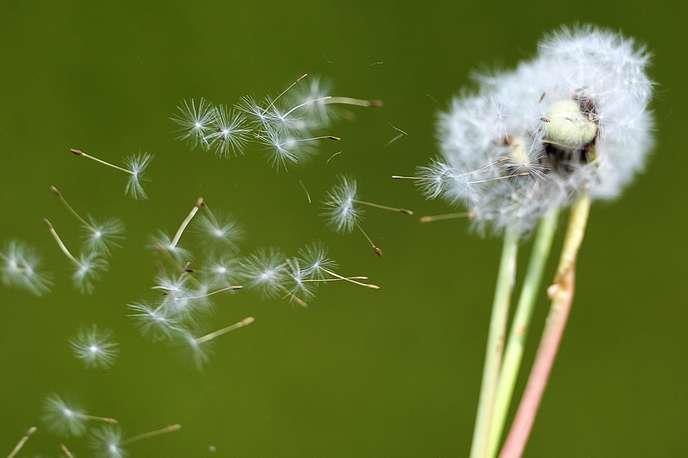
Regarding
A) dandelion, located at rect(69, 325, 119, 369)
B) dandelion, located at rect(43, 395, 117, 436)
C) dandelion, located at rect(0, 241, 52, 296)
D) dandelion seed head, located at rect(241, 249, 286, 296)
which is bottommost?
dandelion, located at rect(43, 395, 117, 436)

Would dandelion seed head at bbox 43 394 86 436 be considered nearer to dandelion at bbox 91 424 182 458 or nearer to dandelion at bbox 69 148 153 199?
dandelion at bbox 91 424 182 458

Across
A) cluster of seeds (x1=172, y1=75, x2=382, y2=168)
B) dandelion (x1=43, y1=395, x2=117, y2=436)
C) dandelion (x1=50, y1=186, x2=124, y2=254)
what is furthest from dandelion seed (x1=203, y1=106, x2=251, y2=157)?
dandelion (x1=43, y1=395, x2=117, y2=436)

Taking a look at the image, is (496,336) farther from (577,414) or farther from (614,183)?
(577,414)

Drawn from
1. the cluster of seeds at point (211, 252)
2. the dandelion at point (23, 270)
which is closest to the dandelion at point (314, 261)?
the cluster of seeds at point (211, 252)

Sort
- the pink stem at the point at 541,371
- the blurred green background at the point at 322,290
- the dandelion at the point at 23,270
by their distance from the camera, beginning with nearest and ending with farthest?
the pink stem at the point at 541,371 < the dandelion at the point at 23,270 < the blurred green background at the point at 322,290

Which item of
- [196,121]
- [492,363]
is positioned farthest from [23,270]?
[492,363]

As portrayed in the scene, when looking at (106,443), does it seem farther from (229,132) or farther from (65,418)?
(229,132)

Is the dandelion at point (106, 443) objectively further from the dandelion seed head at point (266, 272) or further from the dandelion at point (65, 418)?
the dandelion seed head at point (266, 272)
